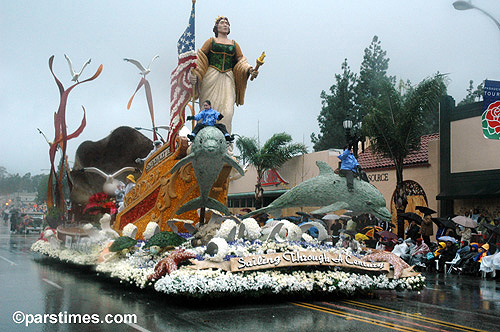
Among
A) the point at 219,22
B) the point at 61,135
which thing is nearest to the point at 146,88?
the point at 61,135

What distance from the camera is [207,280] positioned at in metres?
8.52

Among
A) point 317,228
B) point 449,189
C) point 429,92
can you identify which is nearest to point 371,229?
point 449,189

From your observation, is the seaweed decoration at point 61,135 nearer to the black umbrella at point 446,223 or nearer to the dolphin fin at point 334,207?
the dolphin fin at point 334,207

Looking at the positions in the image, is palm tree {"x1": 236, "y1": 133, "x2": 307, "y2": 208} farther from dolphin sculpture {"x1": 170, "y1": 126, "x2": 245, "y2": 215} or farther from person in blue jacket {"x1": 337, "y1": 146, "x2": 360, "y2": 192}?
dolphin sculpture {"x1": 170, "y1": 126, "x2": 245, "y2": 215}

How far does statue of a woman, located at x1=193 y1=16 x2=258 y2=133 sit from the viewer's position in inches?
492

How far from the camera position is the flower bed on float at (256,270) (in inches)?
340

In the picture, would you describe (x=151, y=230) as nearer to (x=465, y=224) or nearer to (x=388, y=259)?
(x=388, y=259)

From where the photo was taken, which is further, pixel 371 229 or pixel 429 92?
pixel 429 92

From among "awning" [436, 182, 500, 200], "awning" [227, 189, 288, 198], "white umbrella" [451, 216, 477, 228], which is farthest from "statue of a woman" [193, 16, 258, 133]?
"awning" [227, 189, 288, 198]

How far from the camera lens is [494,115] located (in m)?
15.9

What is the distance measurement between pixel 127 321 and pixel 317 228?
575cm

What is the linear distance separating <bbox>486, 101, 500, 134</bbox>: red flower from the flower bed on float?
25.0 feet

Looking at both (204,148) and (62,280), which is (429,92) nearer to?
(204,148)

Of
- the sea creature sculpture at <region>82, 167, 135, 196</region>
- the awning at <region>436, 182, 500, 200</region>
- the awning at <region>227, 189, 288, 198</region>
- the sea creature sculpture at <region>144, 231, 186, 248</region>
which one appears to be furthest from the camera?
the awning at <region>227, 189, 288, 198</region>
